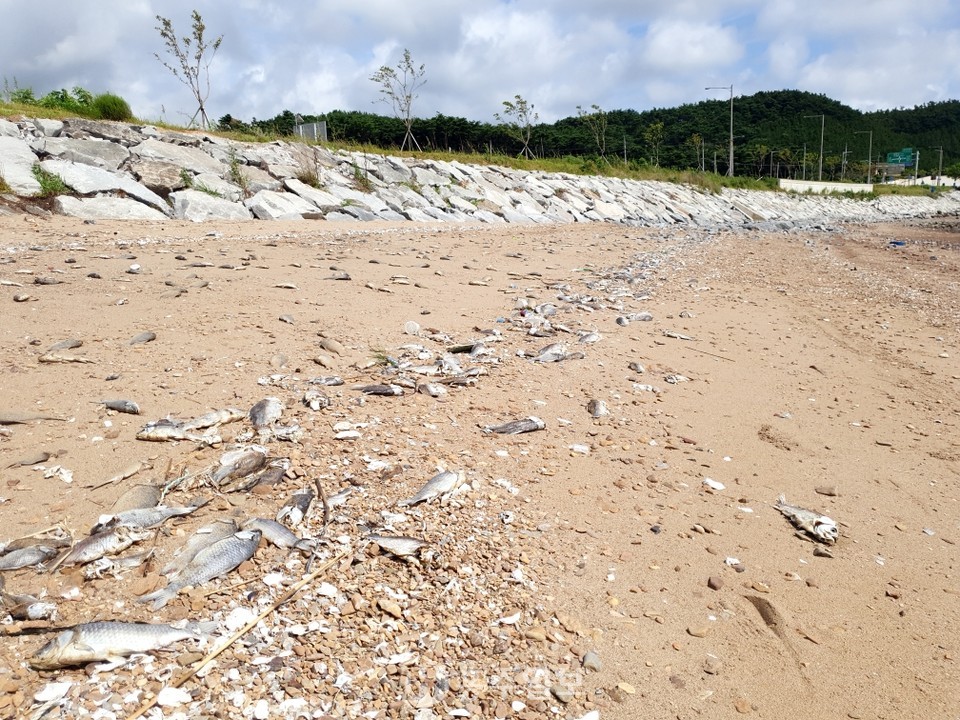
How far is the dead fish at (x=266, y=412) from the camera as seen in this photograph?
3075mm

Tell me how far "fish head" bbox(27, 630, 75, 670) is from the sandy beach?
0.09 ft

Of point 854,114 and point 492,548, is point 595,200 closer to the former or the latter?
point 492,548

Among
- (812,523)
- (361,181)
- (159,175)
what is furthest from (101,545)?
(361,181)

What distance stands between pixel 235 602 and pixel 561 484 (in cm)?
149

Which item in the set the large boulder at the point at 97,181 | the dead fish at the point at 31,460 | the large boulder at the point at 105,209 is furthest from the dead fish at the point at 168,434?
the large boulder at the point at 97,181

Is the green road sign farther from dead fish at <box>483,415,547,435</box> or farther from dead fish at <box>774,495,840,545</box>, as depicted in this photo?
dead fish at <box>483,415,547,435</box>

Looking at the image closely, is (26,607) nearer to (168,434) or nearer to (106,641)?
(106,641)

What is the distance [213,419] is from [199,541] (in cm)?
94

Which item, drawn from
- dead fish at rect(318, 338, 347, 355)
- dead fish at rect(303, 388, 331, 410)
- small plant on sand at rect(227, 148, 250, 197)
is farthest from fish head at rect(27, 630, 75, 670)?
small plant on sand at rect(227, 148, 250, 197)

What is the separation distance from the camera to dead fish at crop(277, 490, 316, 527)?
7.88ft

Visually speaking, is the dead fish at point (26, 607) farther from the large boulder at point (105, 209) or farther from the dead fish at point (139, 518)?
the large boulder at point (105, 209)

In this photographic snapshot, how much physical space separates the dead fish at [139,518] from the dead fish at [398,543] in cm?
76

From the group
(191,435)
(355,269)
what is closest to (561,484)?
(191,435)

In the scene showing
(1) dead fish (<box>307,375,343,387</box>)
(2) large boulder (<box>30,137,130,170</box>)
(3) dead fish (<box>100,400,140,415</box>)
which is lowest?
(1) dead fish (<box>307,375,343,387</box>)
